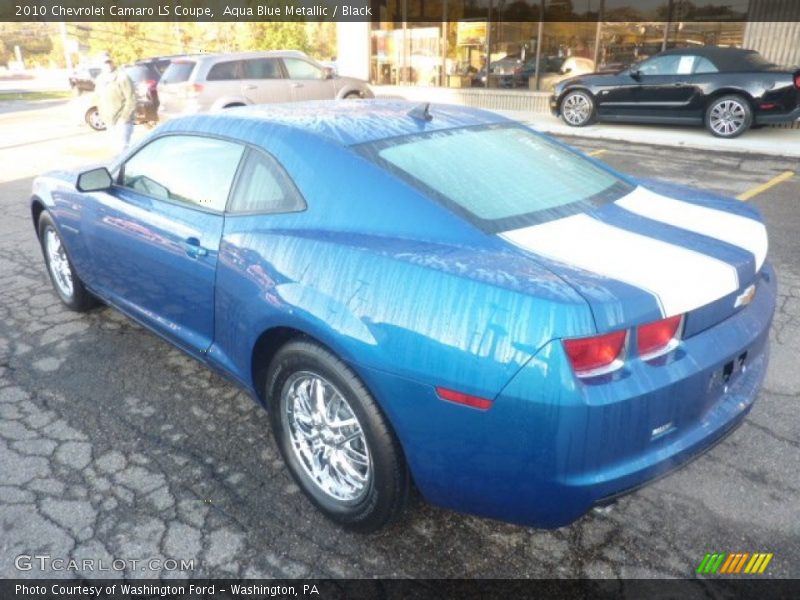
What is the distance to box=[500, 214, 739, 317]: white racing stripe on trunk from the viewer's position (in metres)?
1.85

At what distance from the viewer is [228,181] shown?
2730mm

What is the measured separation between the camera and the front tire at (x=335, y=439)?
6.88ft

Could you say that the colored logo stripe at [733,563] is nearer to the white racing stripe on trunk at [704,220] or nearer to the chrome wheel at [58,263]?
the white racing stripe on trunk at [704,220]

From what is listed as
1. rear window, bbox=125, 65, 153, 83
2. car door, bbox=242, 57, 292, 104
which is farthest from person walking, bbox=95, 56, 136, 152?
rear window, bbox=125, 65, 153, 83

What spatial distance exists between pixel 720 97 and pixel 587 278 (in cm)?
1080

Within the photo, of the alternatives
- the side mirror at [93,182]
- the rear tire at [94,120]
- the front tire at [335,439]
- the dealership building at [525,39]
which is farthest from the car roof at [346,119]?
the rear tire at [94,120]

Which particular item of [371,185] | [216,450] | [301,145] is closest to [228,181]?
[301,145]

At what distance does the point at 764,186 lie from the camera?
774 centimetres

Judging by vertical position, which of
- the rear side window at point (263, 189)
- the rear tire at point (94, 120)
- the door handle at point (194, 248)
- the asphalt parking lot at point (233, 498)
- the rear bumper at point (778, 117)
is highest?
the rear side window at point (263, 189)

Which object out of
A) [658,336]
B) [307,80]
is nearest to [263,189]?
[658,336]

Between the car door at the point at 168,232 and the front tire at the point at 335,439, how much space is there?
1.92 feet

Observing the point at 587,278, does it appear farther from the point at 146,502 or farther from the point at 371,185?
the point at 146,502

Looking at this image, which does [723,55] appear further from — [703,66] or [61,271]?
[61,271]

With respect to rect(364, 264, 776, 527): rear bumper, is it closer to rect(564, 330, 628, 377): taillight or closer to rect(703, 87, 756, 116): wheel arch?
rect(564, 330, 628, 377): taillight
